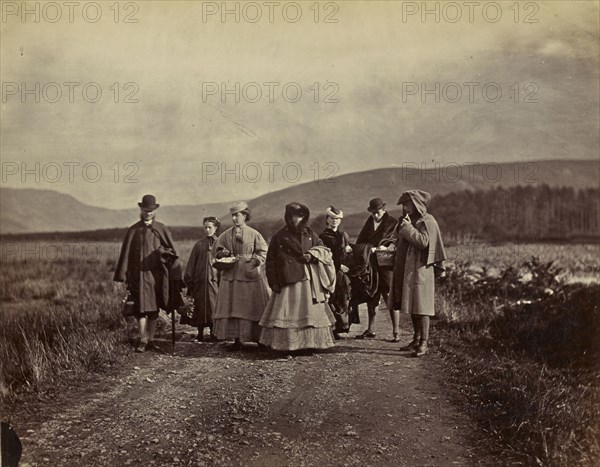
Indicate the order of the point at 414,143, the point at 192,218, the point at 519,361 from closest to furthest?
the point at 519,361 → the point at 414,143 → the point at 192,218

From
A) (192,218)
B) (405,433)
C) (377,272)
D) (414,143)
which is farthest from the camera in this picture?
(377,272)

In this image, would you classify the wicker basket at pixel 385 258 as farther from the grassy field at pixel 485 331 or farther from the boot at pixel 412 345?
the boot at pixel 412 345

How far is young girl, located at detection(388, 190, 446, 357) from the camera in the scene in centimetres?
390

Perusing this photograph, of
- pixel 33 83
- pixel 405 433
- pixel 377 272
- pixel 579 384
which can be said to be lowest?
pixel 405 433

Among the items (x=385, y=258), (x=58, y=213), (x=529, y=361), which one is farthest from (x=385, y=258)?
(x=58, y=213)

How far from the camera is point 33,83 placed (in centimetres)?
397

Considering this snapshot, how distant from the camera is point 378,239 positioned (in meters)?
4.28

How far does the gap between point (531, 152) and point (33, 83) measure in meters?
3.41

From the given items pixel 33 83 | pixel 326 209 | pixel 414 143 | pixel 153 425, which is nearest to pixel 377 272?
pixel 326 209

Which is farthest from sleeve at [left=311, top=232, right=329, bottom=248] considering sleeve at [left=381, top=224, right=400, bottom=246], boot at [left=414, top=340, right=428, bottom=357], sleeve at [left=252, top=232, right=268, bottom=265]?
boot at [left=414, top=340, right=428, bottom=357]

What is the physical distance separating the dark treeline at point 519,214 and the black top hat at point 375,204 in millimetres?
63

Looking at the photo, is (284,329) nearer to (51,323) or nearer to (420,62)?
(51,323)

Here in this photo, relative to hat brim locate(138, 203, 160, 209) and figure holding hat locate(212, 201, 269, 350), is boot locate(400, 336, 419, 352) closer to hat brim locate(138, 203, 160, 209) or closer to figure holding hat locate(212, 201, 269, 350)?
figure holding hat locate(212, 201, 269, 350)

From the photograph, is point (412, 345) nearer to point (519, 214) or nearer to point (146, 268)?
point (519, 214)
